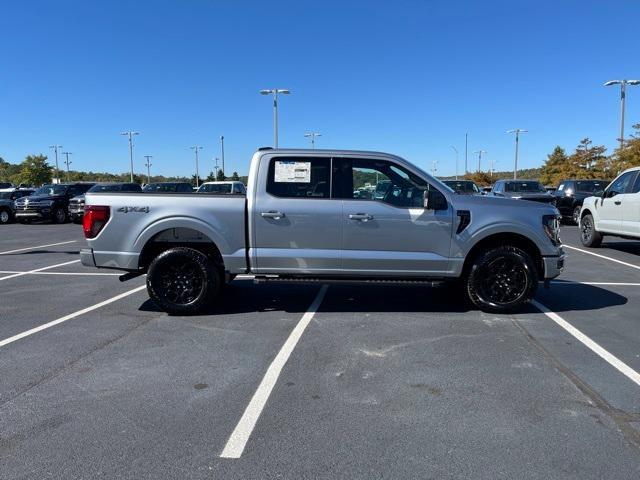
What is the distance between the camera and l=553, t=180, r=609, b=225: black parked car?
1992 cm

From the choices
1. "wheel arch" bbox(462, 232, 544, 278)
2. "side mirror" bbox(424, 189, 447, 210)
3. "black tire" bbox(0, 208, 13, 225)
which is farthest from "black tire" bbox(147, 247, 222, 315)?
"black tire" bbox(0, 208, 13, 225)

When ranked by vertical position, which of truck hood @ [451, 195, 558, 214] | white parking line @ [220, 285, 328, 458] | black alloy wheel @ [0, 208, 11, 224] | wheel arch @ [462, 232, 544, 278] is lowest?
white parking line @ [220, 285, 328, 458]

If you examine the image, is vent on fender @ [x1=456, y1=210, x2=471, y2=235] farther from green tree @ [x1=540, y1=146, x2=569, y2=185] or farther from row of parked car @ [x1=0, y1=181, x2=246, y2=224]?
green tree @ [x1=540, y1=146, x2=569, y2=185]

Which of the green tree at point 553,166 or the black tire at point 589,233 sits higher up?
the green tree at point 553,166

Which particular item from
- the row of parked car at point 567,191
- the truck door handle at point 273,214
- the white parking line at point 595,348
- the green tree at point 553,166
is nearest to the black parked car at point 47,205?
the row of parked car at point 567,191

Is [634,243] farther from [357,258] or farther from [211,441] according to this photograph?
[211,441]

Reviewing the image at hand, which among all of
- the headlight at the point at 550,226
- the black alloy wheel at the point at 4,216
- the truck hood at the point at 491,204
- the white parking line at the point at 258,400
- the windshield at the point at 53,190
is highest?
the windshield at the point at 53,190

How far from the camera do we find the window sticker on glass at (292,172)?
6133mm

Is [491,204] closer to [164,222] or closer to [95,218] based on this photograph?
[164,222]

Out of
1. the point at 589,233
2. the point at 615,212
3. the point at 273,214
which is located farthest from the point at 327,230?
the point at 589,233

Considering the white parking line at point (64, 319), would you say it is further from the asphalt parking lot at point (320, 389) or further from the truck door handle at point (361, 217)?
the truck door handle at point (361, 217)

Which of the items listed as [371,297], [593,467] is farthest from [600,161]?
[593,467]

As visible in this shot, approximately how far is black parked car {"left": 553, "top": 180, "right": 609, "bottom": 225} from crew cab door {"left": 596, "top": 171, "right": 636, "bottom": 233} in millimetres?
8312

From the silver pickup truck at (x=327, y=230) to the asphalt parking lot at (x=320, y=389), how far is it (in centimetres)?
53
